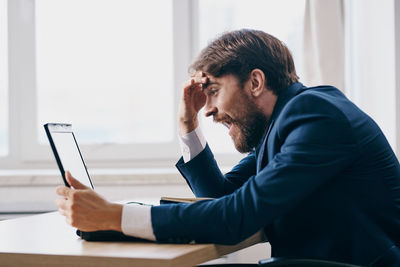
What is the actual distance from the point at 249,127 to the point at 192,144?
0.87 feet

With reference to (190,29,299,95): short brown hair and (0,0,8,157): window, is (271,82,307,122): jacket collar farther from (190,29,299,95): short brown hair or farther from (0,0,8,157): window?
(0,0,8,157): window

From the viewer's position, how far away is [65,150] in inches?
52.7

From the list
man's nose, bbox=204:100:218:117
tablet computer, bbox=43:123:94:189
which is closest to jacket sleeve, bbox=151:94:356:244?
tablet computer, bbox=43:123:94:189

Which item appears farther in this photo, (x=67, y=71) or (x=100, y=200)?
(x=67, y=71)

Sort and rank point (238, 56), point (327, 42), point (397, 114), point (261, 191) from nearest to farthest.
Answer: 1. point (261, 191)
2. point (238, 56)
3. point (397, 114)
4. point (327, 42)

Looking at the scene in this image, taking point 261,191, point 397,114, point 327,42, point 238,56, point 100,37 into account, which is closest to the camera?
point 261,191

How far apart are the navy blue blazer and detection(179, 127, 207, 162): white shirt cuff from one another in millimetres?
511

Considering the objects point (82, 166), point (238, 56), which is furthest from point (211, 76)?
point (82, 166)

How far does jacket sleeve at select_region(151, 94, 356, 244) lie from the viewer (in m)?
1.04

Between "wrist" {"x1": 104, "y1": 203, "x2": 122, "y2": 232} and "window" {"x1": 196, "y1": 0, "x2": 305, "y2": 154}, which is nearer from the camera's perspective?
"wrist" {"x1": 104, "y1": 203, "x2": 122, "y2": 232}

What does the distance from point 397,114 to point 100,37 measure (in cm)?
163

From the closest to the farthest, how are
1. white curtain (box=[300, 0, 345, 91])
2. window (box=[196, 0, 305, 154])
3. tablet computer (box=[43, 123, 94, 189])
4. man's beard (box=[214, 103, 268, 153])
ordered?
tablet computer (box=[43, 123, 94, 189]) → man's beard (box=[214, 103, 268, 153]) → white curtain (box=[300, 0, 345, 91]) → window (box=[196, 0, 305, 154])

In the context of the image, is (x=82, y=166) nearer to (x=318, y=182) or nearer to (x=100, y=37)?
(x=318, y=182)

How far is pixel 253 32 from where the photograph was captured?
1.51 m
